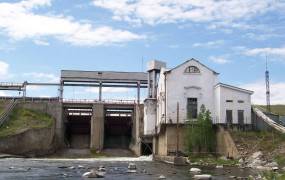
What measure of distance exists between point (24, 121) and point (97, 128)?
10.5 m

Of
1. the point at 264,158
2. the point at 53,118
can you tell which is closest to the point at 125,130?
the point at 53,118

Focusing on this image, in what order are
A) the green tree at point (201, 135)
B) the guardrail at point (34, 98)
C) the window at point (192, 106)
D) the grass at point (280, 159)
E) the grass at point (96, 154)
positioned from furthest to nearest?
the guardrail at point (34, 98), the grass at point (96, 154), the window at point (192, 106), the green tree at point (201, 135), the grass at point (280, 159)

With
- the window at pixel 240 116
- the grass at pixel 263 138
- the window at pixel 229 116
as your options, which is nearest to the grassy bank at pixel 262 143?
the grass at pixel 263 138

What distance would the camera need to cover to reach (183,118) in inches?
2000

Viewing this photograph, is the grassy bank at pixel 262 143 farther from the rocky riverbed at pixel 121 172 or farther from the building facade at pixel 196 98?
the rocky riverbed at pixel 121 172

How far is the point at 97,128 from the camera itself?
67812mm

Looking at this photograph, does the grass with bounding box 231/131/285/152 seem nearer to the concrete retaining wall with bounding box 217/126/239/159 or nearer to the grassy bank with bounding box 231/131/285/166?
the grassy bank with bounding box 231/131/285/166

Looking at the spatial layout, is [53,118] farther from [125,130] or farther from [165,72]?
[165,72]

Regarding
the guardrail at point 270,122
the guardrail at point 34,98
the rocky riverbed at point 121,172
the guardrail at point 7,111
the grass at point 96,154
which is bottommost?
the grass at point 96,154

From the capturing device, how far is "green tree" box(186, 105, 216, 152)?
46.4 metres

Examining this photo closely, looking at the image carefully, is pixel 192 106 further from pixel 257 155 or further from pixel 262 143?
pixel 257 155

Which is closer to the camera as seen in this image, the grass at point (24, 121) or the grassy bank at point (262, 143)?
the grassy bank at point (262, 143)

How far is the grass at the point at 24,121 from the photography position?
192 feet

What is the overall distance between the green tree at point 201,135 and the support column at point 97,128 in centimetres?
2312
